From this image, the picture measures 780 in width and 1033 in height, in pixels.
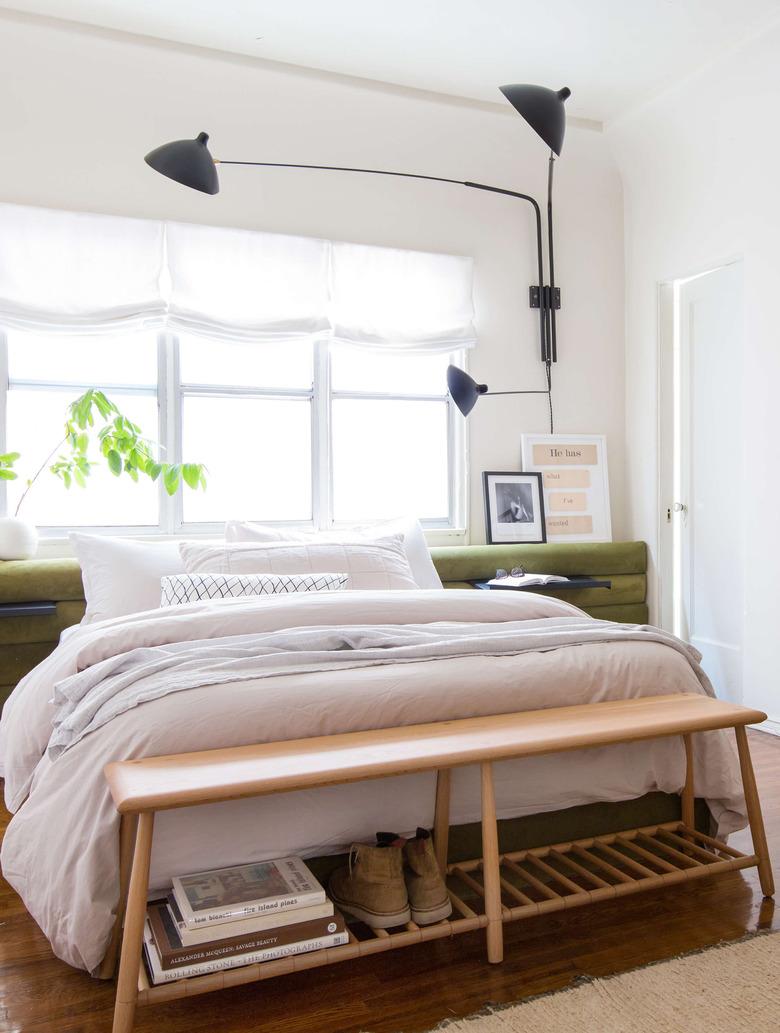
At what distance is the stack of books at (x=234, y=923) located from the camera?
1.68 metres

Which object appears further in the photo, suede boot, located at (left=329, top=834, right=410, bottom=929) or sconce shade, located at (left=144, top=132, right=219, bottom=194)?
sconce shade, located at (left=144, top=132, right=219, bottom=194)

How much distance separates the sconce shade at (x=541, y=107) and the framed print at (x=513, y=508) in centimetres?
193

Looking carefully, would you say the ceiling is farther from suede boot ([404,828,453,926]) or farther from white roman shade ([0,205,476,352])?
suede boot ([404,828,453,926])

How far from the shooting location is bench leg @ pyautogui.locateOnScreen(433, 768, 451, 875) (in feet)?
6.72

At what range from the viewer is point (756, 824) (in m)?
2.21

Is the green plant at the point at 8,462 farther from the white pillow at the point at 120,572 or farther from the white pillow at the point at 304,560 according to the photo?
the white pillow at the point at 304,560

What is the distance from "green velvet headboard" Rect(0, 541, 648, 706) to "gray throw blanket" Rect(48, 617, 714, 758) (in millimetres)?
1404

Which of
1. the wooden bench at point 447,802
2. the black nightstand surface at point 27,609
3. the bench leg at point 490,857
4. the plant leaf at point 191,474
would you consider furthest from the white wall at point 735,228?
the black nightstand surface at point 27,609

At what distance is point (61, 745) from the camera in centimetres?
198

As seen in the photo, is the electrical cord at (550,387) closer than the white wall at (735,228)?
No

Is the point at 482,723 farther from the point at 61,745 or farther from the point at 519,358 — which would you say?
the point at 519,358

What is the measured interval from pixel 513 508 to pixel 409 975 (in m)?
2.96

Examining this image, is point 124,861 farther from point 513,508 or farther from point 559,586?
point 513,508

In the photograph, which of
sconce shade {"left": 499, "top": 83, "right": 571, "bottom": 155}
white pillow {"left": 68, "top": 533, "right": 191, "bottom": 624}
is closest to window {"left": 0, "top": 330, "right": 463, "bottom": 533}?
white pillow {"left": 68, "top": 533, "right": 191, "bottom": 624}
